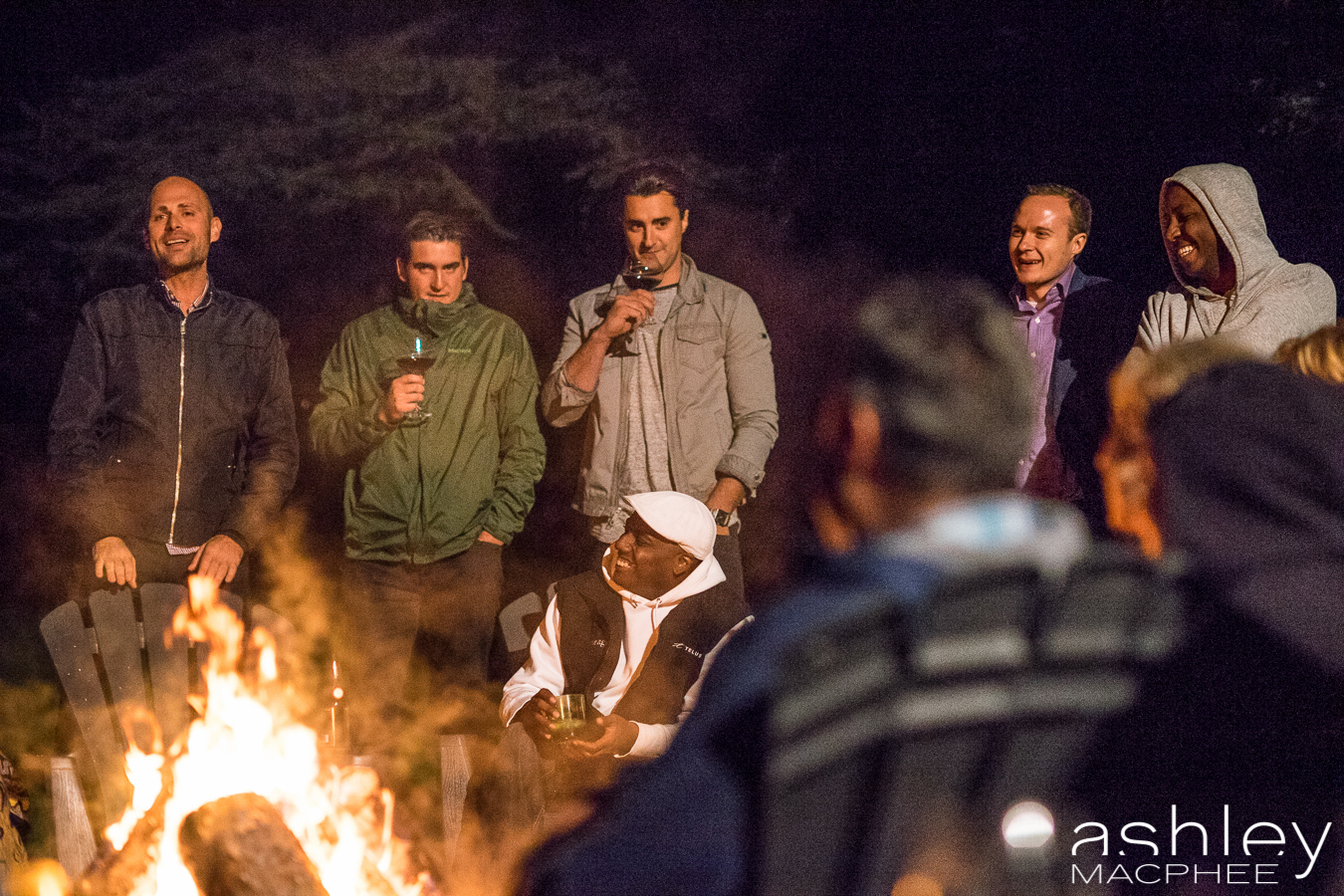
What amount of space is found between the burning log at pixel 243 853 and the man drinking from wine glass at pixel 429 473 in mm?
1651

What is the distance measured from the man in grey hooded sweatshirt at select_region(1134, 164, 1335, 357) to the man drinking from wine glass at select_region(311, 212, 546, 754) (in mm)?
2319

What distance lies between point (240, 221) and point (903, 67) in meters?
2.86

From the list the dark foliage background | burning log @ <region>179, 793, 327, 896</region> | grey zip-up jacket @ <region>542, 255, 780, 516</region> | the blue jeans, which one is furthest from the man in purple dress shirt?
burning log @ <region>179, 793, 327, 896</region>

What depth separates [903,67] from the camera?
19.0 feet

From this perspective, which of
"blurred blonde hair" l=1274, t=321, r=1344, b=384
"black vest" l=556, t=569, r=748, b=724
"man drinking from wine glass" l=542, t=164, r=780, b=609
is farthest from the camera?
"man drinking from wine glass" l=542, t=164, r=780, b=609

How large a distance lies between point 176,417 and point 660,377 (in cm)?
182

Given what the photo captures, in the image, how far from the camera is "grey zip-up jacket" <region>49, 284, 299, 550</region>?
5.25 meters

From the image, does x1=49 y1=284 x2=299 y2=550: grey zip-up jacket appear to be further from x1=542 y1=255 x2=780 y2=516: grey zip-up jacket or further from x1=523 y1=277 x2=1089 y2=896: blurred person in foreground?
x1=523 y1=277 x2=1089 y2=896: blurred person in foreground

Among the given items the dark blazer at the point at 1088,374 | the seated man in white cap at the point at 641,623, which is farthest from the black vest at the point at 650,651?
the dark blazer at the point at 1088,374

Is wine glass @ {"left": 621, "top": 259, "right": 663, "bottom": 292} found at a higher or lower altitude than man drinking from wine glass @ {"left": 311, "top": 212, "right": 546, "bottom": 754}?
higher

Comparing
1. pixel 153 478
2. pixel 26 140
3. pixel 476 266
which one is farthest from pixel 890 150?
pixel 26 140

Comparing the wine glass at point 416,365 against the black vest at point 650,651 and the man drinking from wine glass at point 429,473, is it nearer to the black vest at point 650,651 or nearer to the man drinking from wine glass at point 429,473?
the man drinking from wine glass at point 429,473

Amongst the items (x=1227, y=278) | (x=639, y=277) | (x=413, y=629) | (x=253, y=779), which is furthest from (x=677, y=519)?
(x=1227, y=278)

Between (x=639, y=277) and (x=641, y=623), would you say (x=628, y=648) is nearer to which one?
(x=641, y=623)
